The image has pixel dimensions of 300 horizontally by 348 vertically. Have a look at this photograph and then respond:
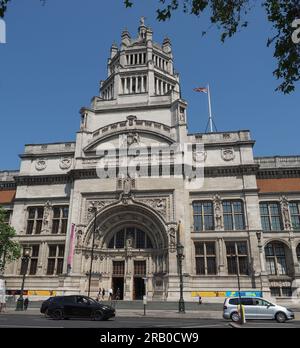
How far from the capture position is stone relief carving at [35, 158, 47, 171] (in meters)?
39.4

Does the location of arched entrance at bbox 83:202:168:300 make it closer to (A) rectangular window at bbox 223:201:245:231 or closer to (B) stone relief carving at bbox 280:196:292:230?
(A) rectangular window at bbox 223:201:245:231

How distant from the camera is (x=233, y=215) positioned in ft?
111

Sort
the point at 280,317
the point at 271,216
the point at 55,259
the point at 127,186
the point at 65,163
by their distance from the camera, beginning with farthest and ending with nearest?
the point at 65,163
the point at 127,186
the point at 55,259
the point at 271,216
the point at 280,317

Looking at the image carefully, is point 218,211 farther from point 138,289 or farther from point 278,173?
point 138,289

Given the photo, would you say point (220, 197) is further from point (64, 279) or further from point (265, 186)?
point (64, 279)

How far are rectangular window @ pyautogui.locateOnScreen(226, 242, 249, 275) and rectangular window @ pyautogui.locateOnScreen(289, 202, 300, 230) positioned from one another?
6.39 meters

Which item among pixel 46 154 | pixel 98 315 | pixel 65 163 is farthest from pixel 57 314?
pixel 46 154

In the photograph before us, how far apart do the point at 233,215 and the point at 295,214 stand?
716 cm

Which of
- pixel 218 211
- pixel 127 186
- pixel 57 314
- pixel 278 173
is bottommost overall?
pixel 57 314

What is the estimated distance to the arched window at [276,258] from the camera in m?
32.9

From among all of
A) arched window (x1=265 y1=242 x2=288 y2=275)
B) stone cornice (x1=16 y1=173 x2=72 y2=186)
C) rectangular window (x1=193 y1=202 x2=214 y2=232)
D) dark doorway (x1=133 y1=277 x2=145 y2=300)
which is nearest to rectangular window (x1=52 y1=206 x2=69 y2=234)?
stone cornice (x1=16 y1=173 x2=72 y2=186)

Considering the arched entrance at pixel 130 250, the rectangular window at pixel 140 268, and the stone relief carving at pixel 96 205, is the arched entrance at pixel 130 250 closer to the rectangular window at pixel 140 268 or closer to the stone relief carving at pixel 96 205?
the rectangular window at pixel 140 268
